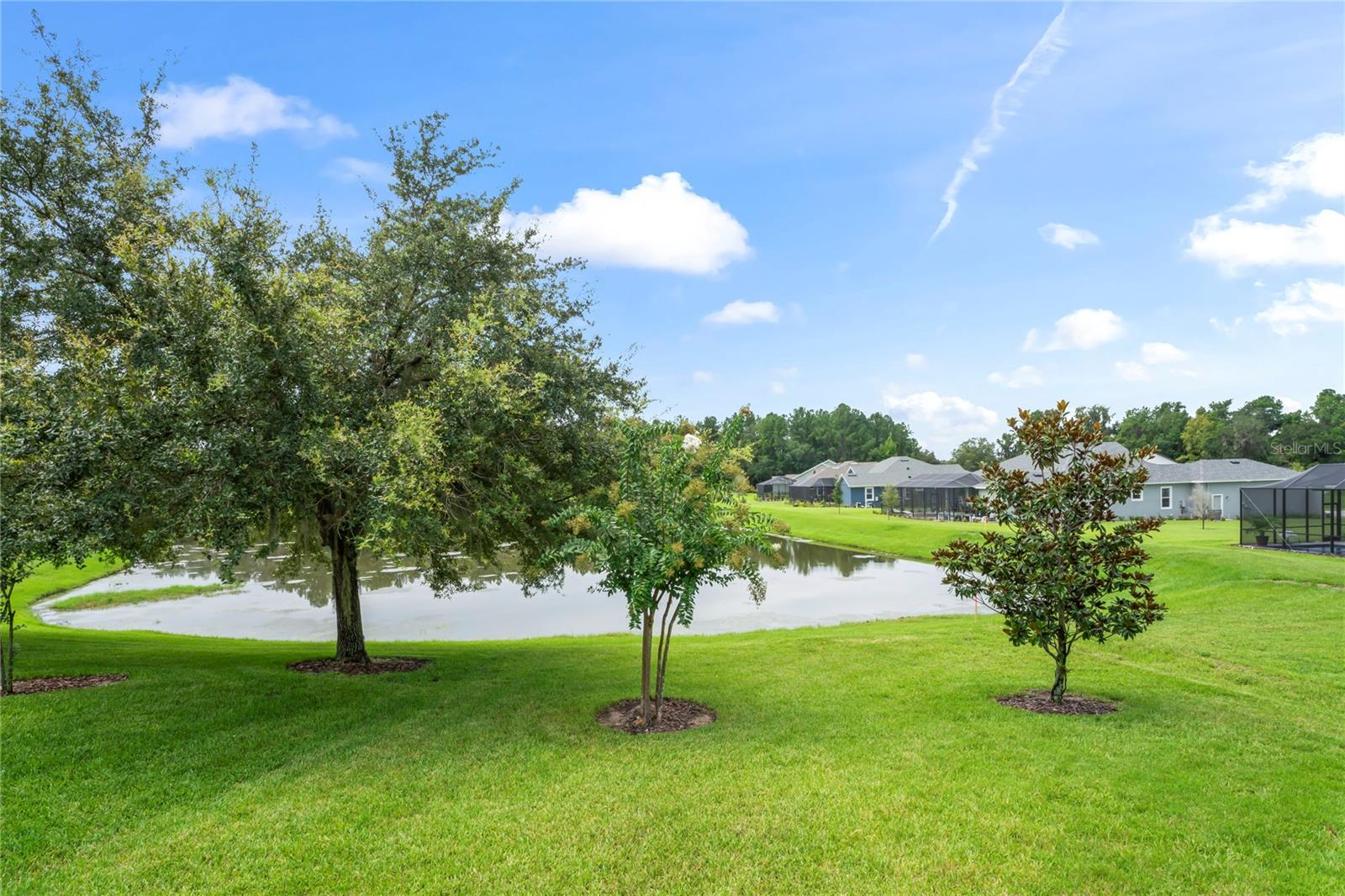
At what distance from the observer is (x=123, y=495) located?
8.38 m

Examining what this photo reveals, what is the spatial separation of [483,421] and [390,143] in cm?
Answer: 627

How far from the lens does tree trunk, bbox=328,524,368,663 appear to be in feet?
42.7

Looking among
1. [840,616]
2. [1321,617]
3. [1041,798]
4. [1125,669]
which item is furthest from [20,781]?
[1321,617]

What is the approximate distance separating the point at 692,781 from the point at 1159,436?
8809cm

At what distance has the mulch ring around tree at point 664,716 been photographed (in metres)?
9.23

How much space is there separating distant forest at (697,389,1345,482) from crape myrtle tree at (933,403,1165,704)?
114 ft

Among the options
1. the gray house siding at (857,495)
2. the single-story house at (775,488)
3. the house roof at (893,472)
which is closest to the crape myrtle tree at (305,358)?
the house roof at (893,472)

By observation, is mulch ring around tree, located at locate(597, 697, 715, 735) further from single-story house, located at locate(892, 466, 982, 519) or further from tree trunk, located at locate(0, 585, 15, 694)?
single-story house, located at locate(892, 466, 982, 519)

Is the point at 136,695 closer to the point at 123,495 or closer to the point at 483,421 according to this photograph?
the point at 123,495

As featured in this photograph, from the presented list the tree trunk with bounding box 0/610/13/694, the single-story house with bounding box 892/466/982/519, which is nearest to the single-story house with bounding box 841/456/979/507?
the single-story house with bounding box 892/466/982/519

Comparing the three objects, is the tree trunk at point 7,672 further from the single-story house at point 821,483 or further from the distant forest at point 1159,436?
the single-story house at point 821,483

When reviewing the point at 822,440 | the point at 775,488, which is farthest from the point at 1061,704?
the point at 822,440

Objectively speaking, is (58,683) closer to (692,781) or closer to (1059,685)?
(692,781)

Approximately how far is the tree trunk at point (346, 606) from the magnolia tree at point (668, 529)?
5.34 m
